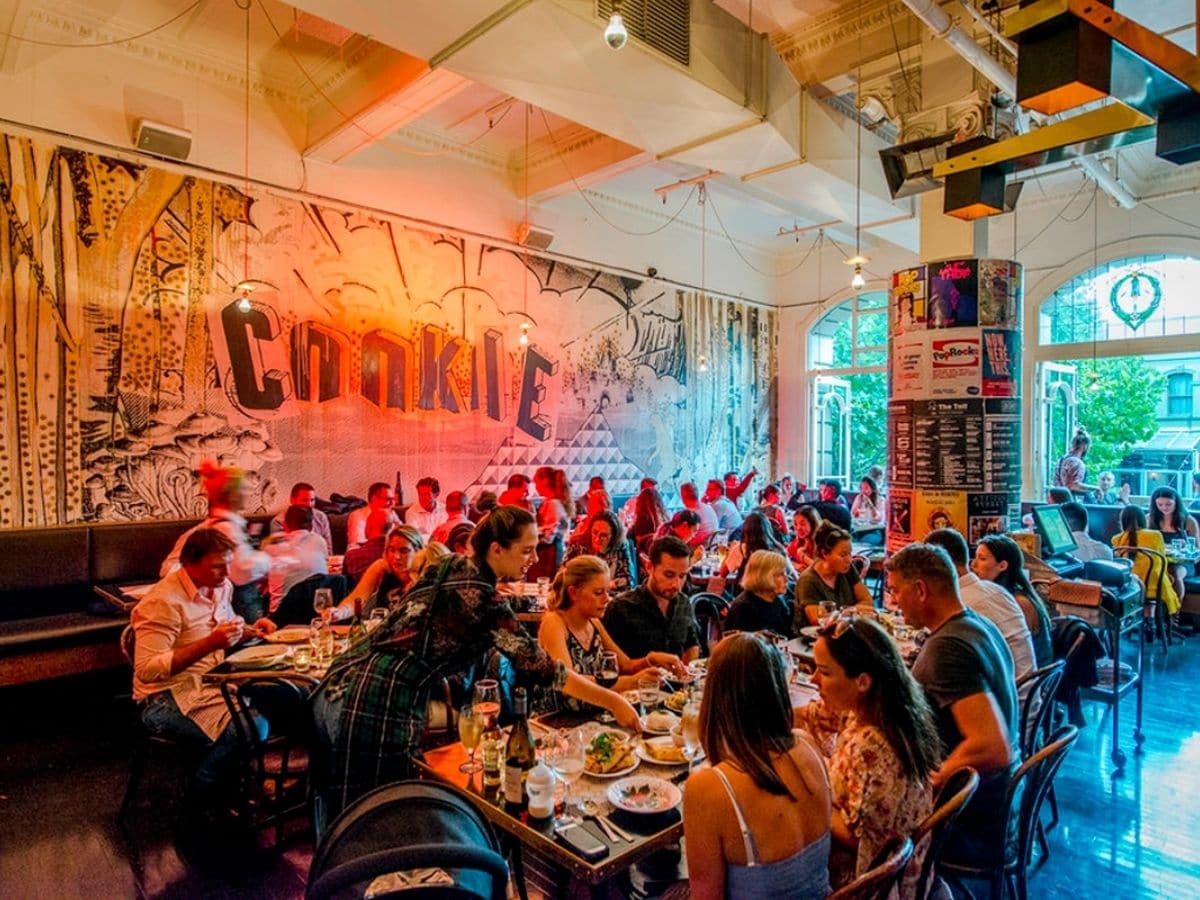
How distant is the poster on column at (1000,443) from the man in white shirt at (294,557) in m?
4.73

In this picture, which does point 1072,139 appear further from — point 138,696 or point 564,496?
point 564,496

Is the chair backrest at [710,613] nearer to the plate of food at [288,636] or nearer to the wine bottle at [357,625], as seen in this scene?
the wine bottle at [357,625]

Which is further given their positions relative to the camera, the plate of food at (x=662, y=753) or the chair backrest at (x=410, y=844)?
the plate of food at (x=662, y=753)

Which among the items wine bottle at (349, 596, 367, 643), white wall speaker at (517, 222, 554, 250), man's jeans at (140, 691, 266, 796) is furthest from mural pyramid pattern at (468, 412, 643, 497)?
man's jeans at (140, 691, 266, 796)

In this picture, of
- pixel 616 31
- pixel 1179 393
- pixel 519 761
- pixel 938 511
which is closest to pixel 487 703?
pixel 519 761

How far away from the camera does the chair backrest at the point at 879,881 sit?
1.62m

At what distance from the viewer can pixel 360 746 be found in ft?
7.92

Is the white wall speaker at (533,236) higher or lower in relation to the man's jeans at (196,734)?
higher

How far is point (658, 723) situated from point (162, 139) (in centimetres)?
618

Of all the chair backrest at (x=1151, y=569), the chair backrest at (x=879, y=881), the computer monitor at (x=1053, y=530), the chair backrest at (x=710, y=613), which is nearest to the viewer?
the chair backrest at (x=879, y=881)

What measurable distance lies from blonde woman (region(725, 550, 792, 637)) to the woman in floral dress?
78.4 inches

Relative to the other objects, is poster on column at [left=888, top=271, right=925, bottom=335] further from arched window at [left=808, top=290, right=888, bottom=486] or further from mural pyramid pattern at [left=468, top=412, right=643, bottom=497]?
arched window at [left=808, top=290, right=888, bottom=486]

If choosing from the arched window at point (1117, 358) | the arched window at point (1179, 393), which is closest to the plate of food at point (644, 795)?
the arched window at point (1117, 358)

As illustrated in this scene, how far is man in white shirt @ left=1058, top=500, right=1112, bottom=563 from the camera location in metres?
6.37
